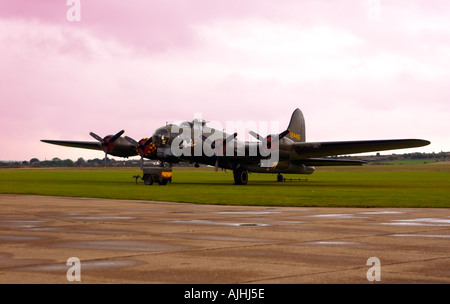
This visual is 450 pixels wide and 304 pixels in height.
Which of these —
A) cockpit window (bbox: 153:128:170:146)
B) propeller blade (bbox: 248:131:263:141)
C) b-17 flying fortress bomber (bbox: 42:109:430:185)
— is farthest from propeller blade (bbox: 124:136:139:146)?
propeller blade (bbox: 248:131:263:141)

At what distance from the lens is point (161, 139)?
5019cm

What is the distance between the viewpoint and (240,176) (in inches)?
2115

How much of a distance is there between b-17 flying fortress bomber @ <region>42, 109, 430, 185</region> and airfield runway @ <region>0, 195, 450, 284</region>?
29.3m

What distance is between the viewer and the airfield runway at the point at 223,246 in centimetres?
897

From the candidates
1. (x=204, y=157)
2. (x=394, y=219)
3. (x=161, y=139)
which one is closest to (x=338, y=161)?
(x=204, y=157)

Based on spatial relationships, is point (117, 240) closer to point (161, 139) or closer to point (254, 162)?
point (161, 139)

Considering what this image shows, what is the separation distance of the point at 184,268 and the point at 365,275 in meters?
2.83

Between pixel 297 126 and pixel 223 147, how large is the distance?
1366 cm

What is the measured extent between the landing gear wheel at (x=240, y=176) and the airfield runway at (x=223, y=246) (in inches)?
1276

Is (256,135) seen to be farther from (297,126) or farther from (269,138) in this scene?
(297,126)

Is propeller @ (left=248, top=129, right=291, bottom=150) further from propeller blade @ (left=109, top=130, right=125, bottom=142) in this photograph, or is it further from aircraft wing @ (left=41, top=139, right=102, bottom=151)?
aircraft wing @ (left=41, top=139, right=102, bottom=151)

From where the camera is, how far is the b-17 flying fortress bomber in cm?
5030

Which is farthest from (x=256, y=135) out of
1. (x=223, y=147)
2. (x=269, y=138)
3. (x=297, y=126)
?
(x=297, y=126)

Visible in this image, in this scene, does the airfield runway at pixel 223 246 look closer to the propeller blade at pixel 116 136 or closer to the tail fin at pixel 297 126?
the propeller blade at pixel 116 136
